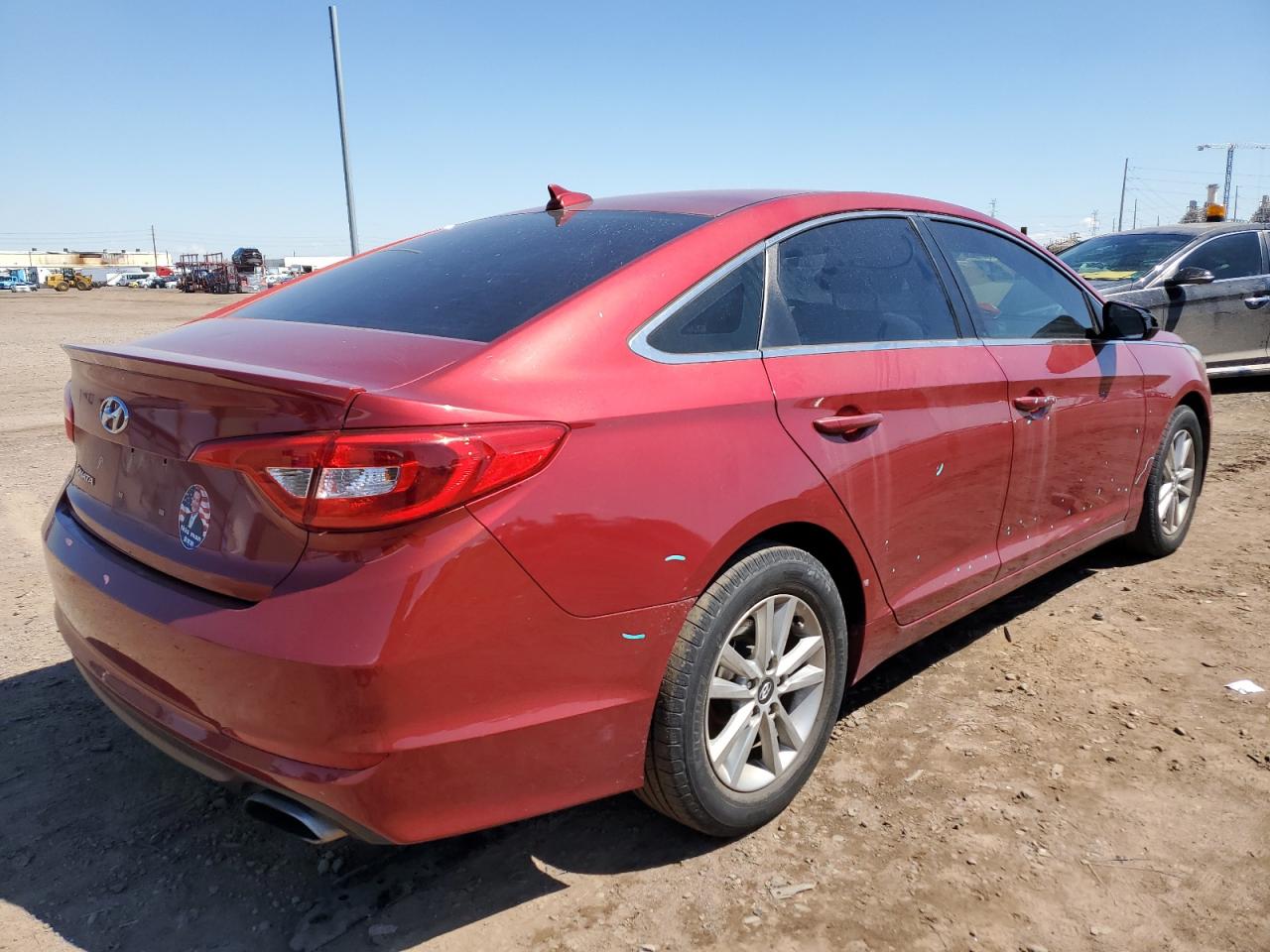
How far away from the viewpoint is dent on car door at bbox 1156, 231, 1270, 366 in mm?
8633

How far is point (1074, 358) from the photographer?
3.72 m

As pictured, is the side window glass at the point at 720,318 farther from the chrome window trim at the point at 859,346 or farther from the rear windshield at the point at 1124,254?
the rear windshield at the point at 1124,254

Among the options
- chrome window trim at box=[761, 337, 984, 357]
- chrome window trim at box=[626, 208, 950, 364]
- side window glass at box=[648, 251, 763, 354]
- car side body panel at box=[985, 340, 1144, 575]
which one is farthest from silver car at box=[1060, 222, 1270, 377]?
side window glass at box=[648, 251, 763, 354]

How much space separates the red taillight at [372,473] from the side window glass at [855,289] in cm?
100

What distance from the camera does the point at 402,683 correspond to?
1861 millimetres

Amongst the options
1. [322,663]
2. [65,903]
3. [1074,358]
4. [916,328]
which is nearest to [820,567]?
[916,328]

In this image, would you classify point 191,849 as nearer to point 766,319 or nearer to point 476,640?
point 476,640

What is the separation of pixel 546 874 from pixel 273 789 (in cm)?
79

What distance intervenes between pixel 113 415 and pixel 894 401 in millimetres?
2048

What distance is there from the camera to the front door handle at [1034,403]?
11.0ft

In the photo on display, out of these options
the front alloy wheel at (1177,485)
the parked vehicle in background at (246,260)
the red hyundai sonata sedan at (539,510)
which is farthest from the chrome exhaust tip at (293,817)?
the parked vehicle in background at (246,260)

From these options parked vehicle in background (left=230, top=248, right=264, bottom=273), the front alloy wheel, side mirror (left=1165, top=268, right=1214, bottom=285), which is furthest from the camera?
parked vehicle in background (left=230, top=248, right=264, bottom=273)

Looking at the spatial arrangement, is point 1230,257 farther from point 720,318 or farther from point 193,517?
point 193,517

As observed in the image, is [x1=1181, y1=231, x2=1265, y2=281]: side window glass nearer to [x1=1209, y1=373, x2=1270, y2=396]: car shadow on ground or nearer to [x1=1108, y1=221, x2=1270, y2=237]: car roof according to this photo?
[x1=1108, y1=221, x2=1270, y2=237]: car roof
